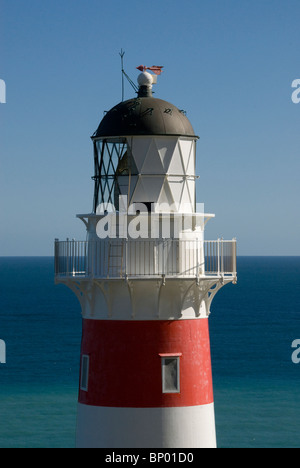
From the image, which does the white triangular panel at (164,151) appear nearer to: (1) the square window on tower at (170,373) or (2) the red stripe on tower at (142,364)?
(2) the red stripe on tower at (142,364)

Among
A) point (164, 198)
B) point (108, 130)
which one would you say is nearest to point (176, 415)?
point (164, 198)

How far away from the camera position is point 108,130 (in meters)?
22.6

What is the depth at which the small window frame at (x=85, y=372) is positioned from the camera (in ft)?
74.2

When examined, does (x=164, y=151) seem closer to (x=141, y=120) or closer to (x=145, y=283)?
(x=141, y=120)

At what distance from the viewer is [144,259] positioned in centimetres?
2227

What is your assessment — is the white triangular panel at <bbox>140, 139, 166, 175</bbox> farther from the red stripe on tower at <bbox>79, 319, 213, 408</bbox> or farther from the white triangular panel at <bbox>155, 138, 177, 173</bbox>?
the red stripe on tower at <bbox>79, 319, 213, 408</bbox>

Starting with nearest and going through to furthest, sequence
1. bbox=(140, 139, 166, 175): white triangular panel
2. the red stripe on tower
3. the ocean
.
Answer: the red stripe on tower, bbox=(140, 139, 166, 175): white triangular panel, the ocean

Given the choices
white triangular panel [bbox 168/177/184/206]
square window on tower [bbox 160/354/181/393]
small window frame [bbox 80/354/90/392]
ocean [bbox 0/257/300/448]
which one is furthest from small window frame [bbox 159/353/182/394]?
ocean [bbox 0/257/300/448]

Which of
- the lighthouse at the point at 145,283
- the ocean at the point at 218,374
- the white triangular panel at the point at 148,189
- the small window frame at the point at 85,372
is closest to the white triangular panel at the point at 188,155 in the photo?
the lighthouse at the point at 145,283

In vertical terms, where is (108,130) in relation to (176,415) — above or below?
above

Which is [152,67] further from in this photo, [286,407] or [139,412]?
[286,407]

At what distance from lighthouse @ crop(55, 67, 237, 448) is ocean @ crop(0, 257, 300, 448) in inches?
1468

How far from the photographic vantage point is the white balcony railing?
2223 centimetres
